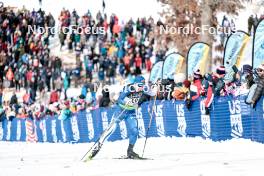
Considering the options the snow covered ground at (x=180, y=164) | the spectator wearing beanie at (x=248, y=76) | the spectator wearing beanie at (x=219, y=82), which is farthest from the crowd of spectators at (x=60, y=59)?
the snow covered ground at (x=180, y=164)

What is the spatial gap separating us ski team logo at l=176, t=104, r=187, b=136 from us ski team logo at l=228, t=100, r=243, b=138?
2.84 m

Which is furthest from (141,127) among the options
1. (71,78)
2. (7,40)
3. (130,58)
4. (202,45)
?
(7,40)

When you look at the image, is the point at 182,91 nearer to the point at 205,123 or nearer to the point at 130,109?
the point at 205,123

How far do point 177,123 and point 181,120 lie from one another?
34cm

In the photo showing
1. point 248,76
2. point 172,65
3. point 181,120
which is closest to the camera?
point 248,76

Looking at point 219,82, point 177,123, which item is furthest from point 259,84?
point 177,123

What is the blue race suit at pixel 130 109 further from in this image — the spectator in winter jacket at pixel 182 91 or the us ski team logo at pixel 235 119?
the spectator in winter jacket at pixel 182 91

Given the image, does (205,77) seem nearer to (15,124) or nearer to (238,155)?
(238,155)

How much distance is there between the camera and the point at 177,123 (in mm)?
18578

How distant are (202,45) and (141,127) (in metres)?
3.27

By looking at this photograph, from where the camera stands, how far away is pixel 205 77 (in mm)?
16891

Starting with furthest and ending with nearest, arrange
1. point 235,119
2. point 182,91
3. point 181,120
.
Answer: point 181,120 → point 182,91 → point 235,119

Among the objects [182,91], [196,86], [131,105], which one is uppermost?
[196,86]

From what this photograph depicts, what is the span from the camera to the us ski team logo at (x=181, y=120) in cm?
1808
